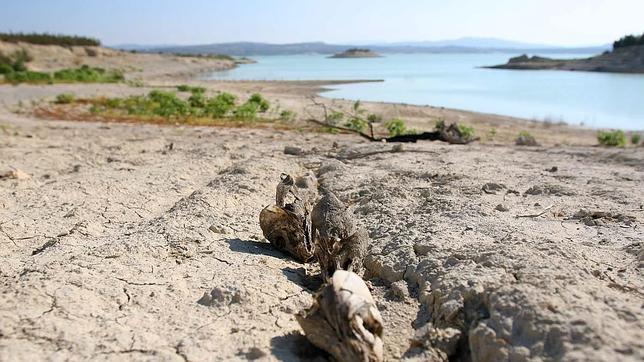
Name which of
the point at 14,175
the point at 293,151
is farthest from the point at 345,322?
the point at 293,151

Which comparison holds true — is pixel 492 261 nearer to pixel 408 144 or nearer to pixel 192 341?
pixel 192 341

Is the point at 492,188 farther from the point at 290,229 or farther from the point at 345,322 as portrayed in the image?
the point at 345,322

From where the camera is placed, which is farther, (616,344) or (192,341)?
(192,341)

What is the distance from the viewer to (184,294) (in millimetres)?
3152

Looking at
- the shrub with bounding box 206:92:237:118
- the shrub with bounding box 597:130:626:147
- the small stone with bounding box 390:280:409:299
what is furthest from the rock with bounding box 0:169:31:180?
the shrub with bounding box 597:130:626:147

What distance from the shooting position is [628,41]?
48844 mm

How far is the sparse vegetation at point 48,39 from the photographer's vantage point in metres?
42.1

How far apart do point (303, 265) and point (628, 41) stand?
54541 millimetres

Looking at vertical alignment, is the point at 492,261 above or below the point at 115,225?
above

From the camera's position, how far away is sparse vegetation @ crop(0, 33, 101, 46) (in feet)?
138

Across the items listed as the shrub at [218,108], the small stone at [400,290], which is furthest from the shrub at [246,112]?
the small stone at [400,290]

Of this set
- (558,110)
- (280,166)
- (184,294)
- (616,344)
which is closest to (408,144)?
(280,166)

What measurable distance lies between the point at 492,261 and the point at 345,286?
42.8 inches

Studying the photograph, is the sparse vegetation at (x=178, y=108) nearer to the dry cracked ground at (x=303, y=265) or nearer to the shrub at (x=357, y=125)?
the shrub at (x=357, y=125)
